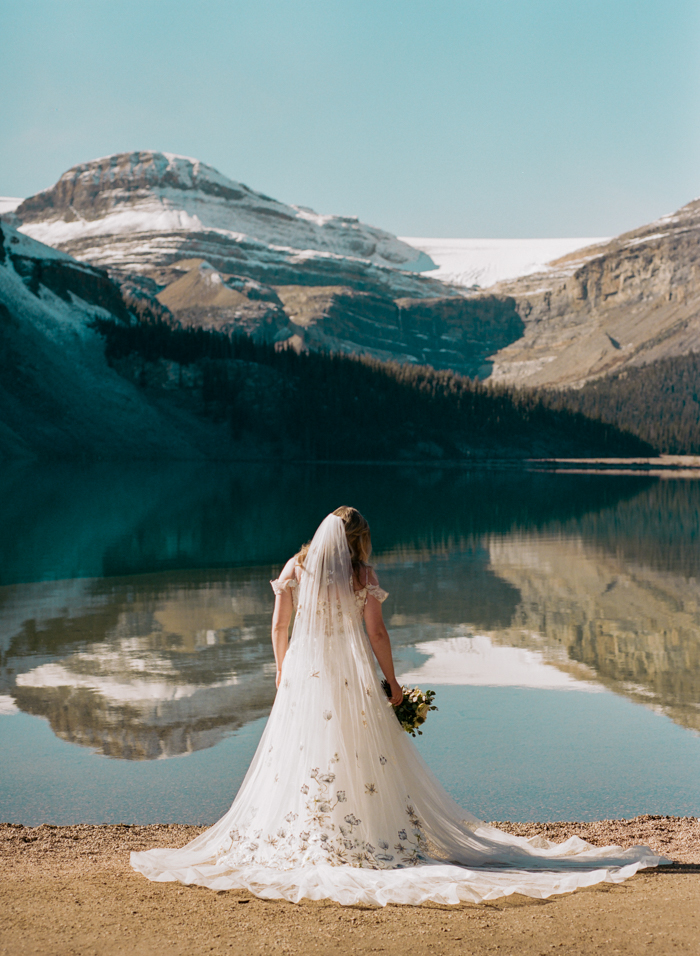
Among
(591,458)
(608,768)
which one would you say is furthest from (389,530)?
(591,458)

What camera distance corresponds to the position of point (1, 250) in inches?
6457

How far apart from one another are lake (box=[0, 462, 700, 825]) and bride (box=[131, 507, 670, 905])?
8.42 feet

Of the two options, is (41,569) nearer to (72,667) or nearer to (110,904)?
(72,667)

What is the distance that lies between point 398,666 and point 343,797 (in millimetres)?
9367

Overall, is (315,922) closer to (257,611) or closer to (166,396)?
(257,611)

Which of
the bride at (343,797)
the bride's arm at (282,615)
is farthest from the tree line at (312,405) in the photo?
the bride at (343,797)

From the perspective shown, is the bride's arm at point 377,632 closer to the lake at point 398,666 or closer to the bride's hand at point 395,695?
the bride's hand at point 395,695

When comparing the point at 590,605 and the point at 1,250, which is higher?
the point at 1,250

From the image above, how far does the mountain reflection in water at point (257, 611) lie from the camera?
1448 centimetres

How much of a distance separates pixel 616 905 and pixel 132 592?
67.3 feet

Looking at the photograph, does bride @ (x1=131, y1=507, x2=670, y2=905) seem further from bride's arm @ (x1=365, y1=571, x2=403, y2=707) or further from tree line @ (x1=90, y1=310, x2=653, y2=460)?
tree line @ (x1=90, y1=310, x2=653, y2=460)

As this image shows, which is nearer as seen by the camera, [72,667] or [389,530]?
[72,667]

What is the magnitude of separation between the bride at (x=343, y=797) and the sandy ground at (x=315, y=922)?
0.31m

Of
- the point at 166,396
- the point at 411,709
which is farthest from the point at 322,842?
the point at 166,396
